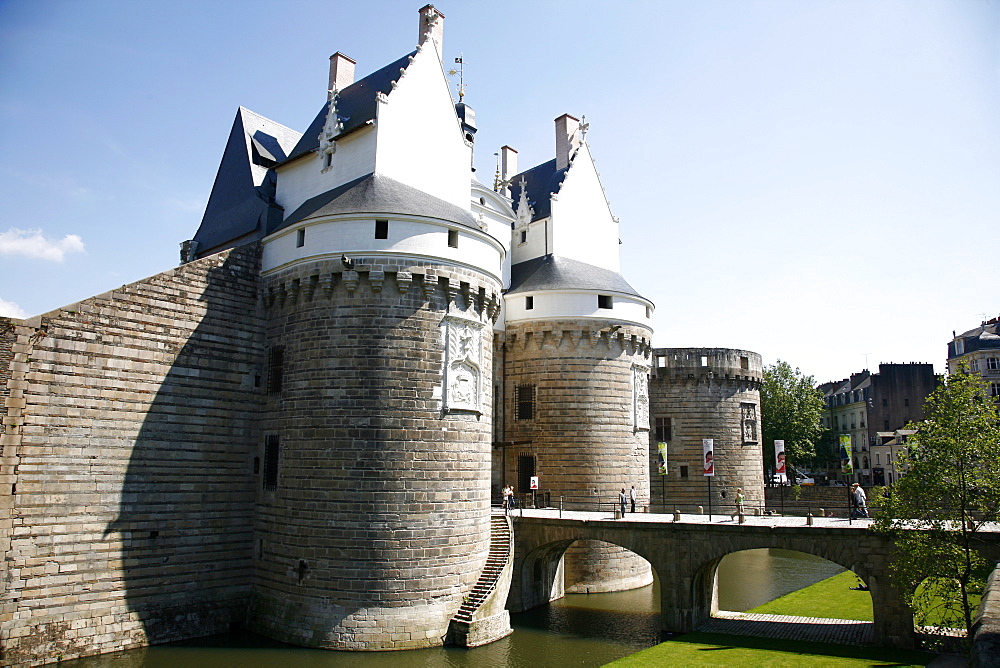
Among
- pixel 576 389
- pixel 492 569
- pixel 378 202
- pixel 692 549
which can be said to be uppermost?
pixel 378 202

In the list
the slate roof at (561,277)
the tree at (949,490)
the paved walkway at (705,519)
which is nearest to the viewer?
the tree at (949,490)

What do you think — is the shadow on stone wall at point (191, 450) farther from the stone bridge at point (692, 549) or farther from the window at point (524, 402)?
the window at point (524, 402)

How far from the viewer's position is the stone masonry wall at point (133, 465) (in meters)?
18.4

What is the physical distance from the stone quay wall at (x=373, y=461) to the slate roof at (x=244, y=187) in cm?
562

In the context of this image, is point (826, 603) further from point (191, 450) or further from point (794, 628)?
point (191, 450)

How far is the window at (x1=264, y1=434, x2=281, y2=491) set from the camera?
22344 mm

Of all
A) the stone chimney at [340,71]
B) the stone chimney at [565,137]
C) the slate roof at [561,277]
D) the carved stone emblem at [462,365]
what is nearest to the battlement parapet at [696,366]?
the slate roof at [561,277]

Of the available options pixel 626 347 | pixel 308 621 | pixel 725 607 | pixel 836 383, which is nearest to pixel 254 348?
pixel 308 621

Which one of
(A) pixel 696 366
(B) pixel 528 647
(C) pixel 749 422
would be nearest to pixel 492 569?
(B) pixel 528 647

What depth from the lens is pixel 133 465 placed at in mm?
20531

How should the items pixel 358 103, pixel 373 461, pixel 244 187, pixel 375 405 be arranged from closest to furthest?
pixel 373 461 → pixel 375 405 → pixel 358 103 → pixel 244 187

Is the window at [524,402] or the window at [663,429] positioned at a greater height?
the window at [524,402]

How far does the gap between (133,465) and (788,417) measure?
53.3 meters

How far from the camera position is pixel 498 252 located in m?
25.1
